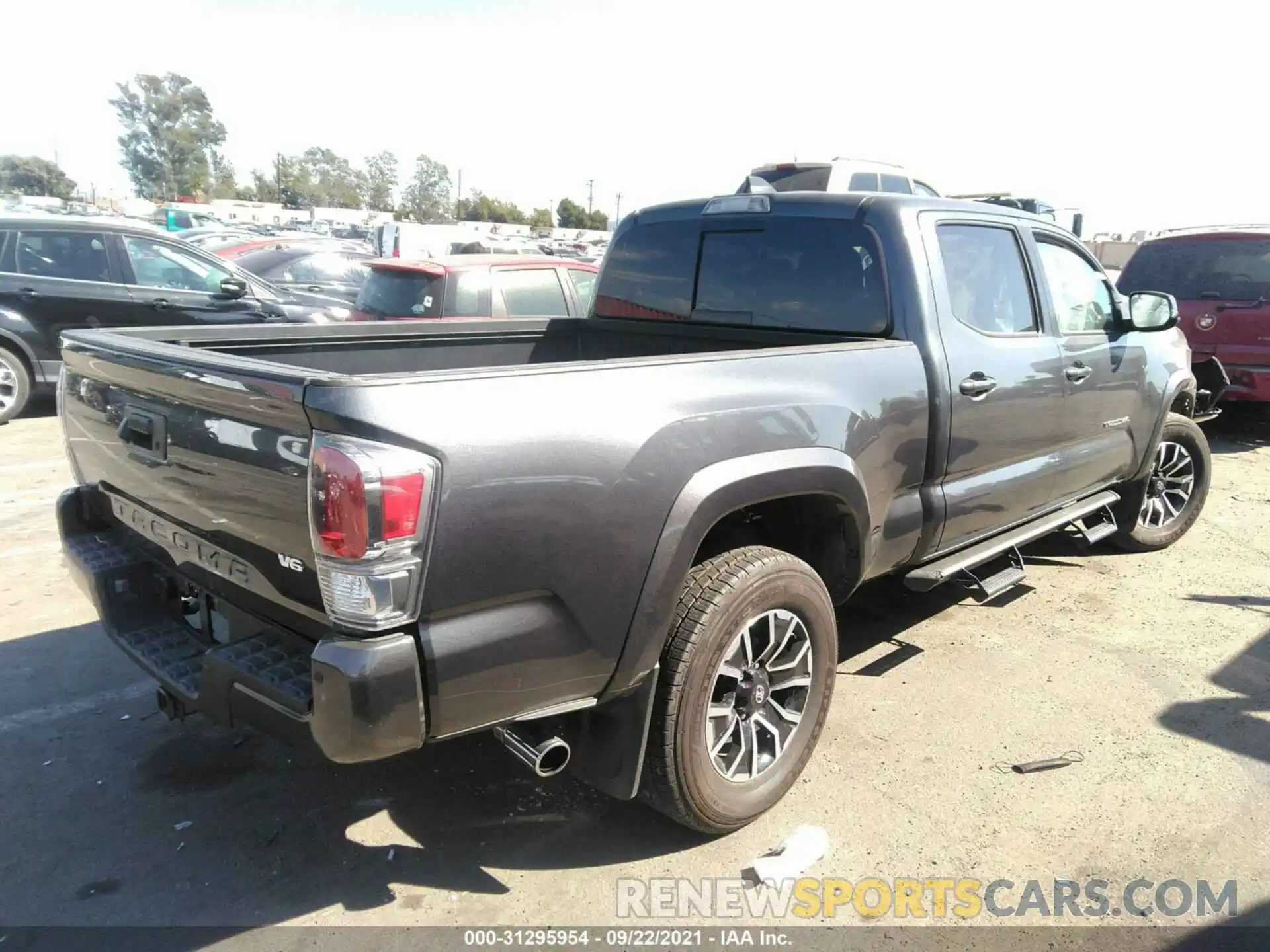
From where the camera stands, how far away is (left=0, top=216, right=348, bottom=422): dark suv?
8.12 meters

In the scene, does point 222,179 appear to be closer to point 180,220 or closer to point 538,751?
point 180,220

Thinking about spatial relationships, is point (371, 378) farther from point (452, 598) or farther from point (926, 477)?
point (926, 477)

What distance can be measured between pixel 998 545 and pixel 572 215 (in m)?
84.1

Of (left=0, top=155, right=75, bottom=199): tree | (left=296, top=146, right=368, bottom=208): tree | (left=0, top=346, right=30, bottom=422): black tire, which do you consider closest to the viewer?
(left=0, top=346, right=30, bottom=422): black tire

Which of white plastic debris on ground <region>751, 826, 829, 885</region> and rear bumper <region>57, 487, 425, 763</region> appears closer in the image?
rear bumper <region>57, 487, 425, 763</region>

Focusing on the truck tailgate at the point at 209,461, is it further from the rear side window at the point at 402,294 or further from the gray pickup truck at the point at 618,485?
the rear side window at the point at 402,294

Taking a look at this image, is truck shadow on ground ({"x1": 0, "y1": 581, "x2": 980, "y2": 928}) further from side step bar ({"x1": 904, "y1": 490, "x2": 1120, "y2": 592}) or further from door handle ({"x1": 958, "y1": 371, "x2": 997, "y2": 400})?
door handle ({"x1": 958, "y1": 371, "x2": 997, "y2": 400})

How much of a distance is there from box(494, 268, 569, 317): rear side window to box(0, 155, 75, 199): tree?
11475 centimetres

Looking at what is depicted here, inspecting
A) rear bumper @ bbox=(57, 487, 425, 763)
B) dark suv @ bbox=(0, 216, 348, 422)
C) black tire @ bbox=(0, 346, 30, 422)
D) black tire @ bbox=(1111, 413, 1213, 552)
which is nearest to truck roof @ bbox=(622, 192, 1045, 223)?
black tire @ bbox=(1111, 413, 1213, 552)

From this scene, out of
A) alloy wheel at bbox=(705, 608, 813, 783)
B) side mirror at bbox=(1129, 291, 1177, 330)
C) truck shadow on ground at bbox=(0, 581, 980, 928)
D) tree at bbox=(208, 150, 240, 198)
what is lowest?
truck shadow on ground at bbox=(0, 581, 980, 928)

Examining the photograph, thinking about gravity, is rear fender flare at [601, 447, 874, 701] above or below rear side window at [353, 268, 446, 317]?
below

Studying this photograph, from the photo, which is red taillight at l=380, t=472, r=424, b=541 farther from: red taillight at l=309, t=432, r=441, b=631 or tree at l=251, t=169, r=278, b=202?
tree at l=251, t=169, r=278, b=202

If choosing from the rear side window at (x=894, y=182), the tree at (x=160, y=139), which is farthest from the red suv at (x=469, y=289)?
the tree at (x=160, y=139)

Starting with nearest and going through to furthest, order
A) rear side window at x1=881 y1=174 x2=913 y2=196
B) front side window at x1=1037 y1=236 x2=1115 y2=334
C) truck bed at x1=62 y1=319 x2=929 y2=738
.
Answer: truck bed at x1=62 y1=319 x2=929 y2=738 → front side window at x1=1037 y1=236 x2=1115 y2=334 → rear side window at x1=881 y1=174 x2=913 y2=196
